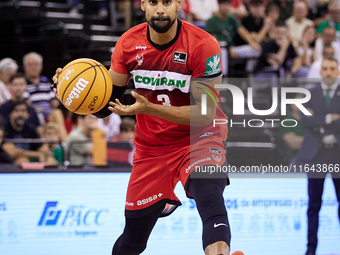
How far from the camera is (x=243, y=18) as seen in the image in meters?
9.42

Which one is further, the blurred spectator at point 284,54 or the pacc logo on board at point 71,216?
the blurred spectator at point 284,54

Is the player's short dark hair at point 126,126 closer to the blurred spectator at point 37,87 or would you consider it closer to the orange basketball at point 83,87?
the blurred spectator at point 37,87

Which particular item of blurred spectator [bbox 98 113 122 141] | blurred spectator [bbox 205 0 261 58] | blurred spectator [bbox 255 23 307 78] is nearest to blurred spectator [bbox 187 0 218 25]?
blurred spectator [bbox 205 0 261 58]

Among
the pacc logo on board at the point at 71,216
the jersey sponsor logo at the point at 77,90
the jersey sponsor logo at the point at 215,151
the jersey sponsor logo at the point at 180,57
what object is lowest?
the pacc logo on board at the point at 71,216

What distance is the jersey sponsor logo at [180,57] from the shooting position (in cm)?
350

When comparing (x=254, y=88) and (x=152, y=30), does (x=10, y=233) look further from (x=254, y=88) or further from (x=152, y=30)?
(x=254, y=88)

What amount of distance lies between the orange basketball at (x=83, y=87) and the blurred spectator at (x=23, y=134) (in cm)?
327

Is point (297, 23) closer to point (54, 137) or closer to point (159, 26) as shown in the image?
point (54, 137)

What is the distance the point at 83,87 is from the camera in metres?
3.40

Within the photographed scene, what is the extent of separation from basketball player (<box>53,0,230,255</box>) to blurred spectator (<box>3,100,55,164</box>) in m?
3.09

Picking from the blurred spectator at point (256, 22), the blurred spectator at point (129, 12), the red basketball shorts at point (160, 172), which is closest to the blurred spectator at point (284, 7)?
the blurred spectator at point (256, 22)

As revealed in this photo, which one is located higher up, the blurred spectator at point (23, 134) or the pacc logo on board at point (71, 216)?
the blurred spectator at point (23, 134)

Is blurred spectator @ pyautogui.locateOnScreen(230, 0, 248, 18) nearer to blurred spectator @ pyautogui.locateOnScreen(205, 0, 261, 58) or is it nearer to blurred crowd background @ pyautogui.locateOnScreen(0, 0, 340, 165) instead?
blurred crowd background @ pyautogui.locateOnScreen(0, 0, 340, 165)

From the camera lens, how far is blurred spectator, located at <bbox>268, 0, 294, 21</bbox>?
9891 mm
